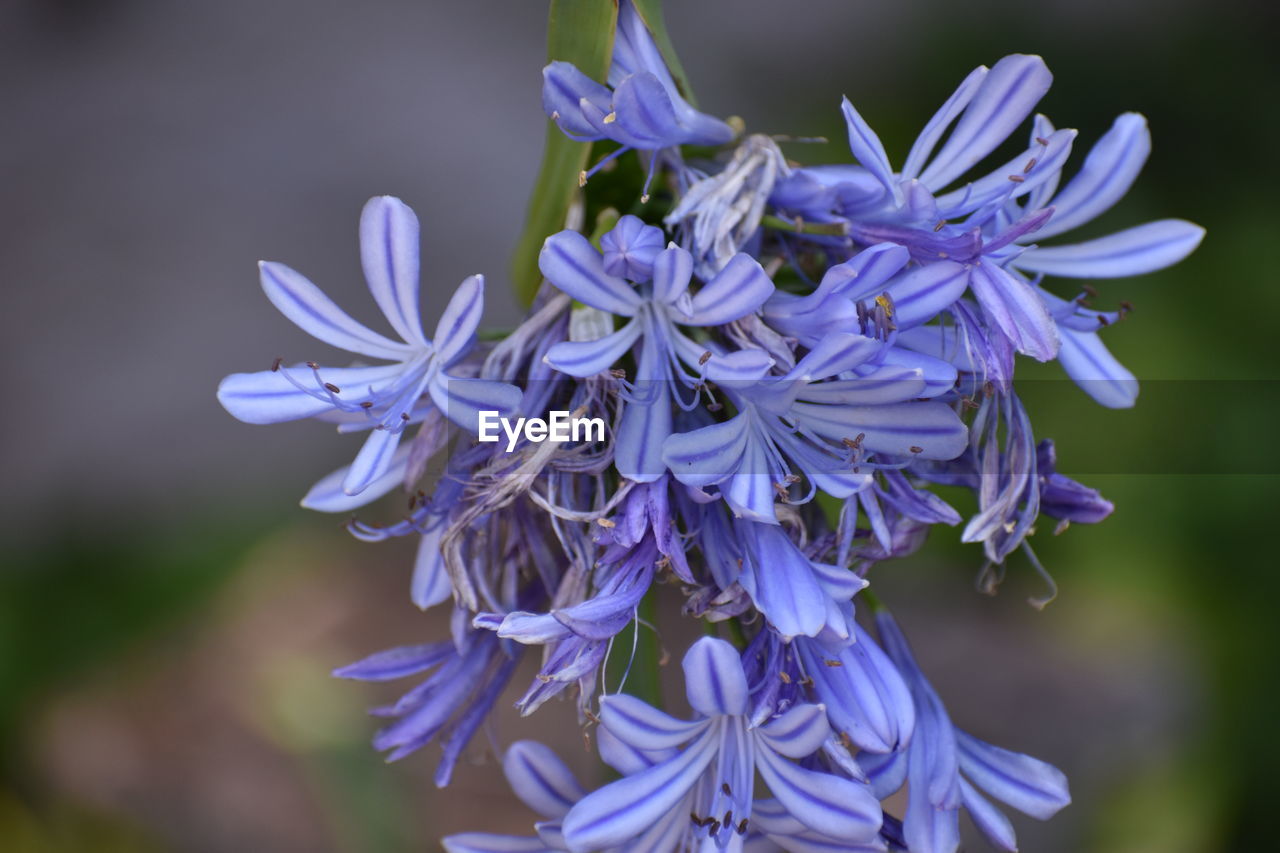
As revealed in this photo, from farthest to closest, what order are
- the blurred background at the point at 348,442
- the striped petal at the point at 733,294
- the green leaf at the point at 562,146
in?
the blurred background at the point at 348,442, the green leaf at the point at 562,146, the striped petal at the point at 733,294

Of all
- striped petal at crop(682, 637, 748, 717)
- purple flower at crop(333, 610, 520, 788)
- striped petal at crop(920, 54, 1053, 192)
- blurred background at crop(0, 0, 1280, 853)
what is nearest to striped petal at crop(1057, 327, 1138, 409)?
striped petal at crop(920, 54, 1053, 192)

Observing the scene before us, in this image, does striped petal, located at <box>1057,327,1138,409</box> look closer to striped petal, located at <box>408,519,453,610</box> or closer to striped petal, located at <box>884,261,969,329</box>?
striped petal, located at <box>884,261,969,329</box>

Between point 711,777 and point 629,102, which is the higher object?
point 629,102

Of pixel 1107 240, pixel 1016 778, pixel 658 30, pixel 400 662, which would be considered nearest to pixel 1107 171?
pixel 1107 240

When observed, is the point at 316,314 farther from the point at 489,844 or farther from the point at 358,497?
the point at 489,844

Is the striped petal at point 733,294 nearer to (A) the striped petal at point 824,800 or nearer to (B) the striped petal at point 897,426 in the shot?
(B) the striped petal at point 897,426

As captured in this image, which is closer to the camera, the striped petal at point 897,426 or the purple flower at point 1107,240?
the striped petal at point 897,426

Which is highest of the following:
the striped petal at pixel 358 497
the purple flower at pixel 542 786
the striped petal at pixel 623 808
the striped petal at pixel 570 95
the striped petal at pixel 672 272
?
the striped petal at pixel 570 95

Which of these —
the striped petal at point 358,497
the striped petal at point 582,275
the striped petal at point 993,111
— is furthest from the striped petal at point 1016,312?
the striped petal at point 358,497
